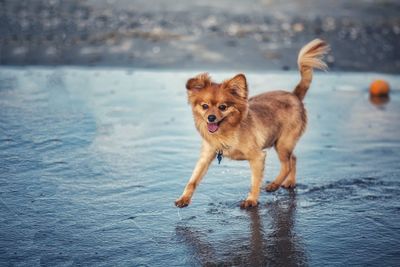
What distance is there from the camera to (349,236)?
4.69 metres

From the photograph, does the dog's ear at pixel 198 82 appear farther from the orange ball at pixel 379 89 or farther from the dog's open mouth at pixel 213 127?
the orange ball at pixel 379 89

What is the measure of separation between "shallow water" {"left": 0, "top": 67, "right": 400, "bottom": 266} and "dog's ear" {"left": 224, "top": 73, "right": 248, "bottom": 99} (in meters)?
1.10

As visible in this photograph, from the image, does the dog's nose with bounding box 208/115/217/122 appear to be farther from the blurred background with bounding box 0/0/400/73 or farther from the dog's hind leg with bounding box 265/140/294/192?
the blurred background with bounding box 0/0/400/73

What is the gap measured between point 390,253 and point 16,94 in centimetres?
758

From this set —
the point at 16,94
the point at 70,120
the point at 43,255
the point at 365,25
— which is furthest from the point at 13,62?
the point at 365,25

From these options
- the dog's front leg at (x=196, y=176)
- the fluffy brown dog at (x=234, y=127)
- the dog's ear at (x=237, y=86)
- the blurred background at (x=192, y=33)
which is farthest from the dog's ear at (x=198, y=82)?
the blurred background at (x=192, y=33)

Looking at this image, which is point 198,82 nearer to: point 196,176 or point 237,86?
point 237,86

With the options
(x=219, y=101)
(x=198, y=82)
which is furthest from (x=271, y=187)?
(x=198, y=82)

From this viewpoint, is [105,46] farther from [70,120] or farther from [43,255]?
[43,255]

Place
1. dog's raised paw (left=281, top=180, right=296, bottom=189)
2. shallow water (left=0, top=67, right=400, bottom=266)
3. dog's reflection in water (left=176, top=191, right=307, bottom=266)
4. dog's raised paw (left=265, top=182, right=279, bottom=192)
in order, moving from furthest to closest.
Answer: dog's raised paw (left=281, top=180, right=296, bottom=189) → dog's raised paw (left=265, top=182, right=279, bottom=192) → shallow water (left=0, top=67, right=400, bottom=266) → dog's reflection in water (left=176, top=191, right=307, bottom=266)

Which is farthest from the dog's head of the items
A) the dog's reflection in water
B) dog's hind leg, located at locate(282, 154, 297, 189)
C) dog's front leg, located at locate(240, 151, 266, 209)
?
dog's hind leg, located at locate(282, 154, 297, 189)

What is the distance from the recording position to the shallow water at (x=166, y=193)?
4.32 metres

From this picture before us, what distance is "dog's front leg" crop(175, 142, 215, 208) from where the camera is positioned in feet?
17.2

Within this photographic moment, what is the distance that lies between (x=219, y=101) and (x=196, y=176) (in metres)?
Result: 0.81
